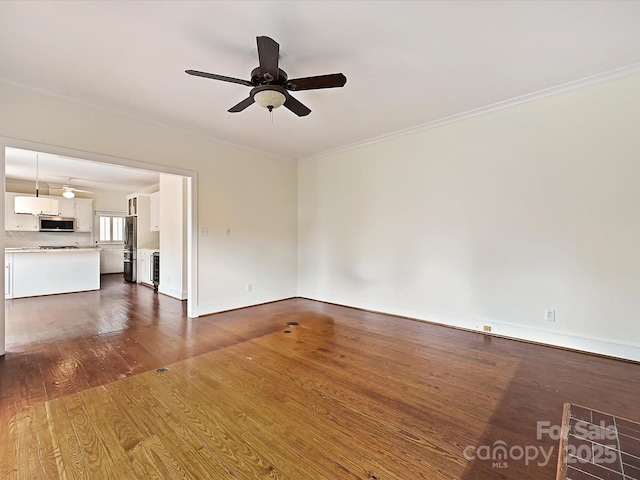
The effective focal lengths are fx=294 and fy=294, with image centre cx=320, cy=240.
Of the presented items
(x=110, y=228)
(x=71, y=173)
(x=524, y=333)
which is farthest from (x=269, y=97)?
(x=110, y=228)

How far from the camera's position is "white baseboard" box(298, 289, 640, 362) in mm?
2902

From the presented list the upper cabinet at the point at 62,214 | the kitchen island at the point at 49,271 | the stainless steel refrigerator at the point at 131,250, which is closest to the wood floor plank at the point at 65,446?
the kitchen island at the point at 49,271

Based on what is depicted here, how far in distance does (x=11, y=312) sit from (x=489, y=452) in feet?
21.6

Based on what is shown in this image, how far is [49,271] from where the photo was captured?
6.08 meters

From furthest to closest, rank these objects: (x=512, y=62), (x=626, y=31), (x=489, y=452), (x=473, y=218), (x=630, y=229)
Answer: (x=473, y=218)
(x=630, y=229)
(x=512, y=62)
(x=626, y=31)
(x=489, y=452)

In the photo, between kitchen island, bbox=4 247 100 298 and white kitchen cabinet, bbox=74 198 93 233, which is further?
white kitchen cabinet, bbox=74 198 93 233

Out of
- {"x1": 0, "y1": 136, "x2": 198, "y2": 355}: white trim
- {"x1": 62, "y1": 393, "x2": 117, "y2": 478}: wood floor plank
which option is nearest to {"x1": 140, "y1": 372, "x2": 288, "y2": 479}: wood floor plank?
{"x1": 62, "y1": 393, "x2": 117, "y2": 478}: wood floor plank

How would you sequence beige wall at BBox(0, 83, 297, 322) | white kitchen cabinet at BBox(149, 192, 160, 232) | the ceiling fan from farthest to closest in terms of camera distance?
white kitchen cabinet at BBox(149, 192, 160, 232) → beige wall at BBox(0, 83, 297, 322) → the ceiling fan

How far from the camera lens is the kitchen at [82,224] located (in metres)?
5.79

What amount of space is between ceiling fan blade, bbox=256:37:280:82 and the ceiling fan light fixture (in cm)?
10

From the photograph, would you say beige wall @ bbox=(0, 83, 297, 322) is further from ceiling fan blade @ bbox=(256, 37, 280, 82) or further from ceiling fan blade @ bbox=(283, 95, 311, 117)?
ceiling fan blade @ bbox=(256, 37, 280, 82)

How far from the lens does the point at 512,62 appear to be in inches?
105

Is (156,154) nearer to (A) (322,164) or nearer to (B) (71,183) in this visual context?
(A) (322,164)

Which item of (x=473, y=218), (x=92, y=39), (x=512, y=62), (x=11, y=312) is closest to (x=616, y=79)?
(x=512, y=62)
